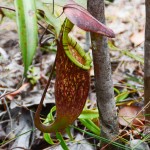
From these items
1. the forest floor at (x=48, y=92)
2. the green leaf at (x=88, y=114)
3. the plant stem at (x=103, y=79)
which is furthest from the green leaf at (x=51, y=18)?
the green leaf at (x=88, y=114)

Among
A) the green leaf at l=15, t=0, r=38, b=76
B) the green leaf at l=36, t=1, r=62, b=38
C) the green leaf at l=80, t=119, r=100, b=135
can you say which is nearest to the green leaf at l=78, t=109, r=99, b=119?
the green leaf at l=80, t=119, r=100, b=135

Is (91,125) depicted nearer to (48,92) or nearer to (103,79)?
(103,79)

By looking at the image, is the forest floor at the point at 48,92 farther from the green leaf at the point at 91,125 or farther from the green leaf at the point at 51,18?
the green leaf at the point at 51,18

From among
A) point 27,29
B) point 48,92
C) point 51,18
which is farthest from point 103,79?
point 48,92

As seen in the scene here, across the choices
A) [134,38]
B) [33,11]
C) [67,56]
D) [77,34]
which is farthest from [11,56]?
[33,11]

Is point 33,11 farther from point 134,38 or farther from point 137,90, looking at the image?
point 134,38
